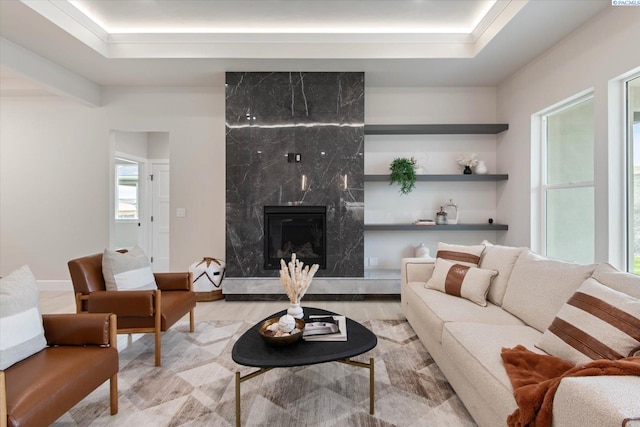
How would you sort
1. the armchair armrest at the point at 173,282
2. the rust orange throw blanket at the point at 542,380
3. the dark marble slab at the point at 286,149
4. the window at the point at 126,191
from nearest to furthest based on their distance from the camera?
the rust orange throw blanket at the point at 542,380 < the armchair armrest at the point at 173,282 < the dark marble slab at the point at 286,149 < the window at the point at 126,191

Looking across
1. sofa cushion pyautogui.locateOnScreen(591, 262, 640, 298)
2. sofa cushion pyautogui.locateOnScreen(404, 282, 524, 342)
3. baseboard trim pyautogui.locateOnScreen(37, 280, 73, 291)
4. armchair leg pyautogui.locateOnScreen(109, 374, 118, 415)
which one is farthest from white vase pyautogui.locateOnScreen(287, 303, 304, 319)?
baseboard trim pyautogui.locateOnScreen(37, 280, 73, 291)

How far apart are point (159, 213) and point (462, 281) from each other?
5.36m

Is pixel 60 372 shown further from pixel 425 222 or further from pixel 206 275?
pixel 425 222

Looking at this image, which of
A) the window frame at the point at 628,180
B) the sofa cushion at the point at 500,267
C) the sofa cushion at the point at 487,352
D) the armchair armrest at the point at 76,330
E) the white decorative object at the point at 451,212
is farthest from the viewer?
the white decorative object at the point at 451,212

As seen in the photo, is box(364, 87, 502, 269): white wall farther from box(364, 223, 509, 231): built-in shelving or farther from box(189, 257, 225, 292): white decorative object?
box(189, 257, 225, 292): white decorative object

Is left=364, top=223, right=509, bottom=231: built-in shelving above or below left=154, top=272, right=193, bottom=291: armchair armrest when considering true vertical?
above

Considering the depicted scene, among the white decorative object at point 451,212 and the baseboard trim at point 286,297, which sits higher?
the white decorative object at point 451,212

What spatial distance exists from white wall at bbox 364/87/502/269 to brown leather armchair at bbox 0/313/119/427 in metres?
3.39

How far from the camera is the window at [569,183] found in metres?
3.08

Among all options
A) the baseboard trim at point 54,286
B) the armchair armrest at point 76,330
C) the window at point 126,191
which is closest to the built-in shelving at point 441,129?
the armchair armrest at point 76,330

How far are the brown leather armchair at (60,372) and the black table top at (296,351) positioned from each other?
705 millimetres

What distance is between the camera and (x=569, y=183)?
332 centimetres

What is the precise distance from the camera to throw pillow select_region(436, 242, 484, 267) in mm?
2875

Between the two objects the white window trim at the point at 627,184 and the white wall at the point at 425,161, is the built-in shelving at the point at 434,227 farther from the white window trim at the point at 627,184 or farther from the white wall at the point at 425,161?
the white window trim at the point at 627,184
